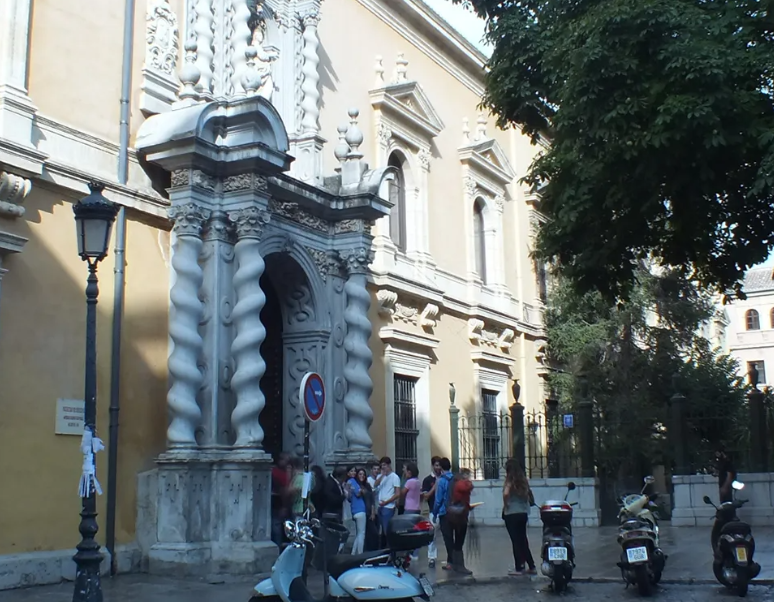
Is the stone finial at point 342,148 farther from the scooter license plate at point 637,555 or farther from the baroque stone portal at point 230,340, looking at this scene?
the scooter license plate at point 637,555

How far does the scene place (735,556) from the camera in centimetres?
1091

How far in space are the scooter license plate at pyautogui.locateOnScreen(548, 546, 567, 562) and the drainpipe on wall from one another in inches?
210

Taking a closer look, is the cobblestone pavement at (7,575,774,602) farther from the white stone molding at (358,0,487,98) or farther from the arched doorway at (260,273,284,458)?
the white stone molding at (358,0,487,98)

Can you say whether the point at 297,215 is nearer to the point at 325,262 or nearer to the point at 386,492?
the point at 325,262

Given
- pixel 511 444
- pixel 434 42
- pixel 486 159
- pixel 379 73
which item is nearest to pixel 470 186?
pixel 486 159

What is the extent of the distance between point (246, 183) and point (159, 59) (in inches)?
90.4

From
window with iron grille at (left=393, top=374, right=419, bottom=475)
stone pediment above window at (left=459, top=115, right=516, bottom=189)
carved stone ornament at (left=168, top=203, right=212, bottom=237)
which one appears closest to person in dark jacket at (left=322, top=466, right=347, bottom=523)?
carved stone ornament at (left=168, top=203, right=212, bottom=237)

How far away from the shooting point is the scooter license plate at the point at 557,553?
37.7ft

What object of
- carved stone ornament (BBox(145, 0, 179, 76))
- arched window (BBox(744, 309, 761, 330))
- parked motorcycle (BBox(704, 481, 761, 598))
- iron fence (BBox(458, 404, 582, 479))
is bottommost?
parked motorcycle (BBox(704, 481, 761, 598))

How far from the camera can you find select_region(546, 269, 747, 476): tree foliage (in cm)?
2545

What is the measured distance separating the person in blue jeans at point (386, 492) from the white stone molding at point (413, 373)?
15.5 feet

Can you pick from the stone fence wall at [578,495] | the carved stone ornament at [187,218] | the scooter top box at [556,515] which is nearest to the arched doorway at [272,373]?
the carved stone ornament at [187,218]

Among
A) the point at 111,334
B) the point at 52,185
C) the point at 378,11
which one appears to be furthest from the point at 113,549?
the point at 378,11

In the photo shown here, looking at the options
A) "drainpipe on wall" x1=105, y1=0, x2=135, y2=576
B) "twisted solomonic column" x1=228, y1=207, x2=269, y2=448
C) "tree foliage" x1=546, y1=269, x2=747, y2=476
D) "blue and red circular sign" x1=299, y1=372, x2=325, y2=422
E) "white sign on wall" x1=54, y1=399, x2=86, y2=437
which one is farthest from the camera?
"tree foliage" x1=546, y1=269, x2=747, y2=476
